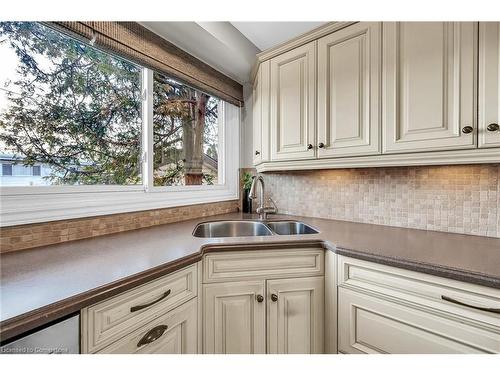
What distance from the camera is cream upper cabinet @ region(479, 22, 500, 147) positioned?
997mm

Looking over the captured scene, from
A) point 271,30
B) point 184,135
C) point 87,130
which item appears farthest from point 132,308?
point 271,30

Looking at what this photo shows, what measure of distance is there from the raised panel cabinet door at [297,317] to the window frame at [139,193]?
96 cm

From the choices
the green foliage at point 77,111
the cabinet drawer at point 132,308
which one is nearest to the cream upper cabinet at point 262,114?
the green foliage at point 77,111

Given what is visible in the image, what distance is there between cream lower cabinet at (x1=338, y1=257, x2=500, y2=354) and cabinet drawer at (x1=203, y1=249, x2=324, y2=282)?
141 millimetres

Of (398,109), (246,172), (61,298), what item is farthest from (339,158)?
(61,298)

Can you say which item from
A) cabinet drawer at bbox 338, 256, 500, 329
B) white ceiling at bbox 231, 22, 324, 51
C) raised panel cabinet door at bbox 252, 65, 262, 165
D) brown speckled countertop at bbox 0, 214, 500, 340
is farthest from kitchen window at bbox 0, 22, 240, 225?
cabinet drawer at bbox 338, 256, 500, 329

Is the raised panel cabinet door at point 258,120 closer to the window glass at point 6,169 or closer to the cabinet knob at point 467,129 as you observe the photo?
the cabinet knob at point 467,129

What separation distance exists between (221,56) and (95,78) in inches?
36.0

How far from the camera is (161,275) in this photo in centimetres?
87

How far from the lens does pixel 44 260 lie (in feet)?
2.93

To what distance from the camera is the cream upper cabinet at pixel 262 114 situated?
1.79m

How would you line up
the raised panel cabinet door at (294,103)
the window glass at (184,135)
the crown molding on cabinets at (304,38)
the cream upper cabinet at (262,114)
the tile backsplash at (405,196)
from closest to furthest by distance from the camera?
the tile backsplash at (405,196) → the crown molding on cabinets at (304,38) → the raised panel cabinet door at (294,103) → the window glass at (184,135) → the cream upper cabinet at (262,114)

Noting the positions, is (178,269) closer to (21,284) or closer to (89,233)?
(21,284)

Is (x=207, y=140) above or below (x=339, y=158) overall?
above
